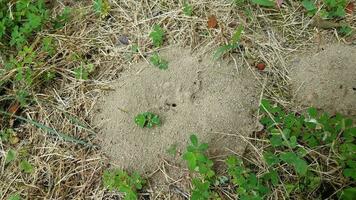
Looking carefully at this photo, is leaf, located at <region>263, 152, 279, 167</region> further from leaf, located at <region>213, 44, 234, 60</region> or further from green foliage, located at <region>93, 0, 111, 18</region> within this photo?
green foliage, located at <region>93, 0, 111, 18</region>

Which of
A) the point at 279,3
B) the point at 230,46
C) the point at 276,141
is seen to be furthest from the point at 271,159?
the point at 279,3

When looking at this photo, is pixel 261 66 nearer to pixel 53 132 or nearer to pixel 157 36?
pixel 157 36

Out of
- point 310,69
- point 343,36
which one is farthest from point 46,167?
point 343,36

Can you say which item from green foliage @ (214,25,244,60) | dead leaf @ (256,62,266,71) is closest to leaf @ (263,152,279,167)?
dead leaf @ (256,62,266,71)

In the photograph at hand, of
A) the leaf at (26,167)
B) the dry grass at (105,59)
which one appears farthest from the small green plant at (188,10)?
the leaf at (26,167)

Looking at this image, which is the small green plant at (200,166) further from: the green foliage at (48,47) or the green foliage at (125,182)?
the green foliage at (48,47)
